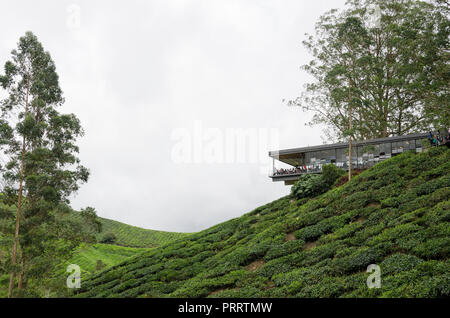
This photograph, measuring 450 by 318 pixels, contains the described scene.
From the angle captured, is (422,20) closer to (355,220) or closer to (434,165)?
(434,165)

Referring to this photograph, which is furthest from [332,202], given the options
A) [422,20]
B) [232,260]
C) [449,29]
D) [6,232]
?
[6,232]

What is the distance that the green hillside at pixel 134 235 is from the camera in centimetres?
5841

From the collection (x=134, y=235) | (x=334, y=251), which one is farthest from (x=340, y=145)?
(x=134, y=235)

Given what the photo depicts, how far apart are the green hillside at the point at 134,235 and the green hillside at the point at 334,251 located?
37.0 metres

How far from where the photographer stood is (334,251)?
507 inches

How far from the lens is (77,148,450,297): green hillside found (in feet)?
31.9

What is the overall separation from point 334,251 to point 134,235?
57.3m

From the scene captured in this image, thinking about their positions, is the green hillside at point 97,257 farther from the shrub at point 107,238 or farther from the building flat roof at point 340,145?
the building flat roof at point 340,145

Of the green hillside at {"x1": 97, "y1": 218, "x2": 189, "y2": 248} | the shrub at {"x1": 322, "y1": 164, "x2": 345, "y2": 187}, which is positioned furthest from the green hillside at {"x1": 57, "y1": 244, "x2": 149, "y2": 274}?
the shrub at {"x1": 322, "y1": 164, "x2": 345, "y2": 187}

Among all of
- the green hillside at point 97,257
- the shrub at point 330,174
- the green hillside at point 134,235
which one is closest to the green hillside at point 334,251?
the shrub at point 330,174

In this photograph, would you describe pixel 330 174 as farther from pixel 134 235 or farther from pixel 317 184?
pixel 134 235

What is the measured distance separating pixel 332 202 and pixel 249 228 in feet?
21.8
